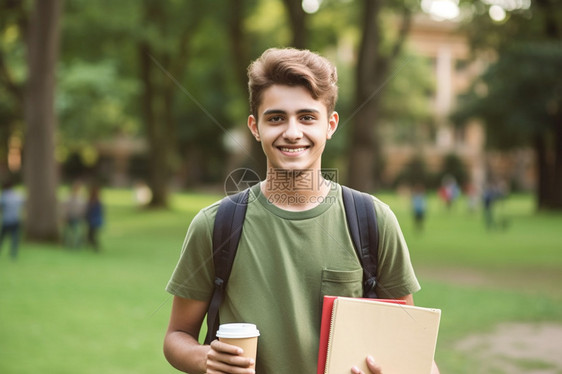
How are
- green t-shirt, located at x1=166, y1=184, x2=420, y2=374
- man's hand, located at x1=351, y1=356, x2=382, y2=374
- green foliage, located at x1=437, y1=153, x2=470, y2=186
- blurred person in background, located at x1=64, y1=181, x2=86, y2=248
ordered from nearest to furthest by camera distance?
man's hand, located at x1=351, y1=356, x2=382, y2=374
green t-shirt, located at x1=166, y1=184, x2=420, y2=374
blurred person in background, located at x1=64, y1=181, x2=86, y2=248
green foliage, located at x1=437, y1=153, x2=470, y2=186

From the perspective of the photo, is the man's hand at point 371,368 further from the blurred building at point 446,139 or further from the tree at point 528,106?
the blurred building at point 446,139

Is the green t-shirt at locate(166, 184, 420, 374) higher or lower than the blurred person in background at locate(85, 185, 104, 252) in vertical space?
lower

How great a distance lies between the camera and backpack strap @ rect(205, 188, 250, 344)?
2127 mm

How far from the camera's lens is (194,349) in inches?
83.4

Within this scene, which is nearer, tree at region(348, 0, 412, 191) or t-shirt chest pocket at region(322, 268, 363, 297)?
t-shirt chest pocket at region(322, 268, 363, 297)

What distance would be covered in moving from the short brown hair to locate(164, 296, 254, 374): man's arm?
0.74 meters

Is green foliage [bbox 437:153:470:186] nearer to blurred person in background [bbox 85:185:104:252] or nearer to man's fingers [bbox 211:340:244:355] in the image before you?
blurred person in background [bbox 85:185:104:252]

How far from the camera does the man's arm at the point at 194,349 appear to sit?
1851mm

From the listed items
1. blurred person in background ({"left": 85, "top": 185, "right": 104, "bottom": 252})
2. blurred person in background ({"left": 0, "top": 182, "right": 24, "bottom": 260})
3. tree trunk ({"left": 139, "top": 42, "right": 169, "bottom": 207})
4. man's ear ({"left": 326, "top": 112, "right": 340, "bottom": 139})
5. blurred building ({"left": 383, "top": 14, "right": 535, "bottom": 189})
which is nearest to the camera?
man's ear ({"left": 326, "top": 112, "right": 340, "bottom": 139})

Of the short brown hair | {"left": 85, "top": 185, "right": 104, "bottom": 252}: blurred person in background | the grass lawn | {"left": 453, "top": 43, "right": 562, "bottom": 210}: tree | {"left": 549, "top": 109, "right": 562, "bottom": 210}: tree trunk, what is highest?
{"left": 453, "top": 43, "right": 562, "bottom": 210}: tree

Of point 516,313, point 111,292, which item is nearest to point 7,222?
point 111,292

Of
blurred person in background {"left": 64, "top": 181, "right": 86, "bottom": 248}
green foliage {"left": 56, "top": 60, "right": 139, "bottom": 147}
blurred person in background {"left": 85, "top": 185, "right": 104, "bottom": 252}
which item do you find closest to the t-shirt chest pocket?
blurred person in background {"left": 85, "top": 185, "right": 104, "bottom": 252}

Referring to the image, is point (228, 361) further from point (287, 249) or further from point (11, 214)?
point (11, 214)

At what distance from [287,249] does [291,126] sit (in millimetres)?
405
